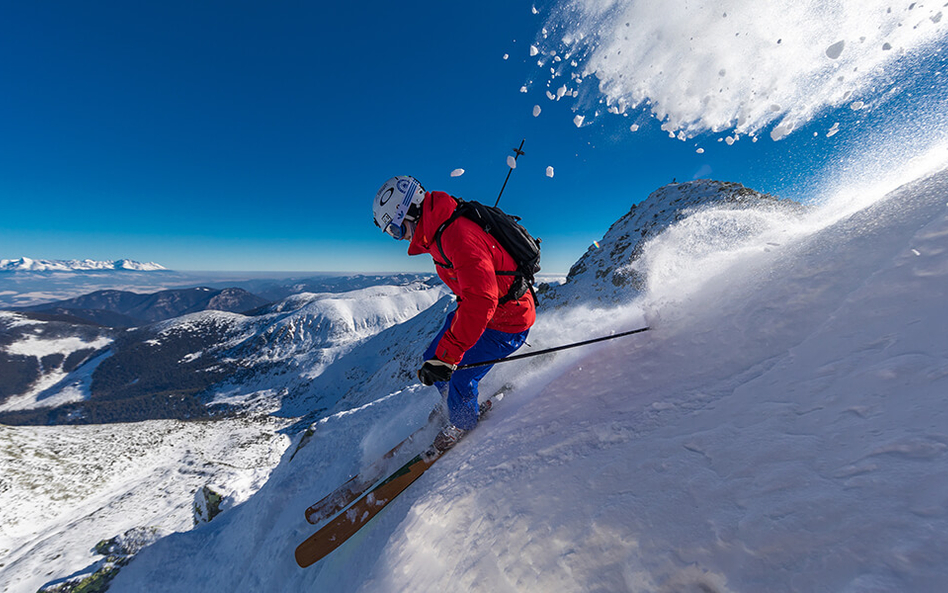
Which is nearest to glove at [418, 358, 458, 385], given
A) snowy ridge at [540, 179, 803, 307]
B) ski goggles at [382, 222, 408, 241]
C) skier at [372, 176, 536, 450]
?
skier at [372, 176, 536, 450]

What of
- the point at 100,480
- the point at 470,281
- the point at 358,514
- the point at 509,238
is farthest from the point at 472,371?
the point at 100,480

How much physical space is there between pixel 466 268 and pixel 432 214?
112 cm

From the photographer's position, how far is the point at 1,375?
174m

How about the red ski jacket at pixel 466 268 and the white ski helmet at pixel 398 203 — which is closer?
the red ski jacket at pixel 466 268

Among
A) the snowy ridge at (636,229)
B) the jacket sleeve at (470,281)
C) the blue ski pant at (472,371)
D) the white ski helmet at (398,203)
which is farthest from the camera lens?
the snowy ridge at (636,229)

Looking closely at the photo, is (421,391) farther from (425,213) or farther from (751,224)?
(751,224)

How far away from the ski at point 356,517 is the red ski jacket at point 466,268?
7.21 ft

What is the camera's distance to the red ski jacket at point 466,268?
4477mm

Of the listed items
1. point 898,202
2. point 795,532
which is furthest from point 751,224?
point 795,532

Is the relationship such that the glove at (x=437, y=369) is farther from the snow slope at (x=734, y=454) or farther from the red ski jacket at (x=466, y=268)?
the snow slope at (x=734, y=454)

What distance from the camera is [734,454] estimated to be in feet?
7.97

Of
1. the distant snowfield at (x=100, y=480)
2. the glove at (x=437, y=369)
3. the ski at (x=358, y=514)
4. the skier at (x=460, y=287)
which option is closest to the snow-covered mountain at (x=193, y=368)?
the distant snowfield at (x=100, y=480)

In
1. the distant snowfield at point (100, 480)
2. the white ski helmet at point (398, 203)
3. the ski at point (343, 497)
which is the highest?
the white ski helmet at point (398, 203)

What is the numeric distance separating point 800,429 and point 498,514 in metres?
2.60
